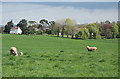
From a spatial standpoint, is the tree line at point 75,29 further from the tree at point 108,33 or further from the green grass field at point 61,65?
the green grass field at point 61,65

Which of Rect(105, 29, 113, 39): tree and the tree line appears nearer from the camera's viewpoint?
the tree line

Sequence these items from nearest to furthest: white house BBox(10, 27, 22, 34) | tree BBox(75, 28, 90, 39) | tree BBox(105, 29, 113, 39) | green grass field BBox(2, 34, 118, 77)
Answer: green grass field BBox(2, 34, 118, 77)
tree BBox(75, 28, 90, 39)
tree BBox(105, 29, 113, 39)
white house BBox(10, 27, 22, 34)

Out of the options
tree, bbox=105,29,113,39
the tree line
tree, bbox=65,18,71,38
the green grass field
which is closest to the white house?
the tree line

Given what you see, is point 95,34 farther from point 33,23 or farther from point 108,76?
point 108,76

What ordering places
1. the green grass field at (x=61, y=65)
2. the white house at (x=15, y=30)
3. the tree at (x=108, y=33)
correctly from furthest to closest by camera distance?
the white house at (x=15, y=30) → the tree at (x=108, y=33) → the green grass field at (x=61, y=65)

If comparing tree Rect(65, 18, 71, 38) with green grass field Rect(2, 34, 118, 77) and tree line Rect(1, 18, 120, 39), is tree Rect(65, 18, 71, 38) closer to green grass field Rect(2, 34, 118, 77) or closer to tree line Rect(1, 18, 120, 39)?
tree line Rect(1, 18, 120, 39)

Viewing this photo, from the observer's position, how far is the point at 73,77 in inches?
270

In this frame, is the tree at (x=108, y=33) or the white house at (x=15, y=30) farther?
the white house at (x=15, y=30)

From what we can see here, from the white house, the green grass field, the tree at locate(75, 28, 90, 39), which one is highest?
the white house

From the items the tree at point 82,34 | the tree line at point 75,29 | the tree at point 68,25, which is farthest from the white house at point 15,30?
the tree at point 82,34

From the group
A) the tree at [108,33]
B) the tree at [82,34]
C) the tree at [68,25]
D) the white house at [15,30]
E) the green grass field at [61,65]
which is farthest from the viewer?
the white house at [15,30]

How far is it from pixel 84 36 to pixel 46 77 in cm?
7905

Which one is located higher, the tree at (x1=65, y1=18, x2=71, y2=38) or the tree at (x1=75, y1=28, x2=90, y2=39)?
the tree at (x1=65, y1=18, x2=71, y2=38)

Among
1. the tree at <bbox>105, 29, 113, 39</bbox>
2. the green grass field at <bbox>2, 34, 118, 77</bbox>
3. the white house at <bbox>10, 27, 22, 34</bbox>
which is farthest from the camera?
the white house at <bbox>10, 27, 22, 34</bbox>
